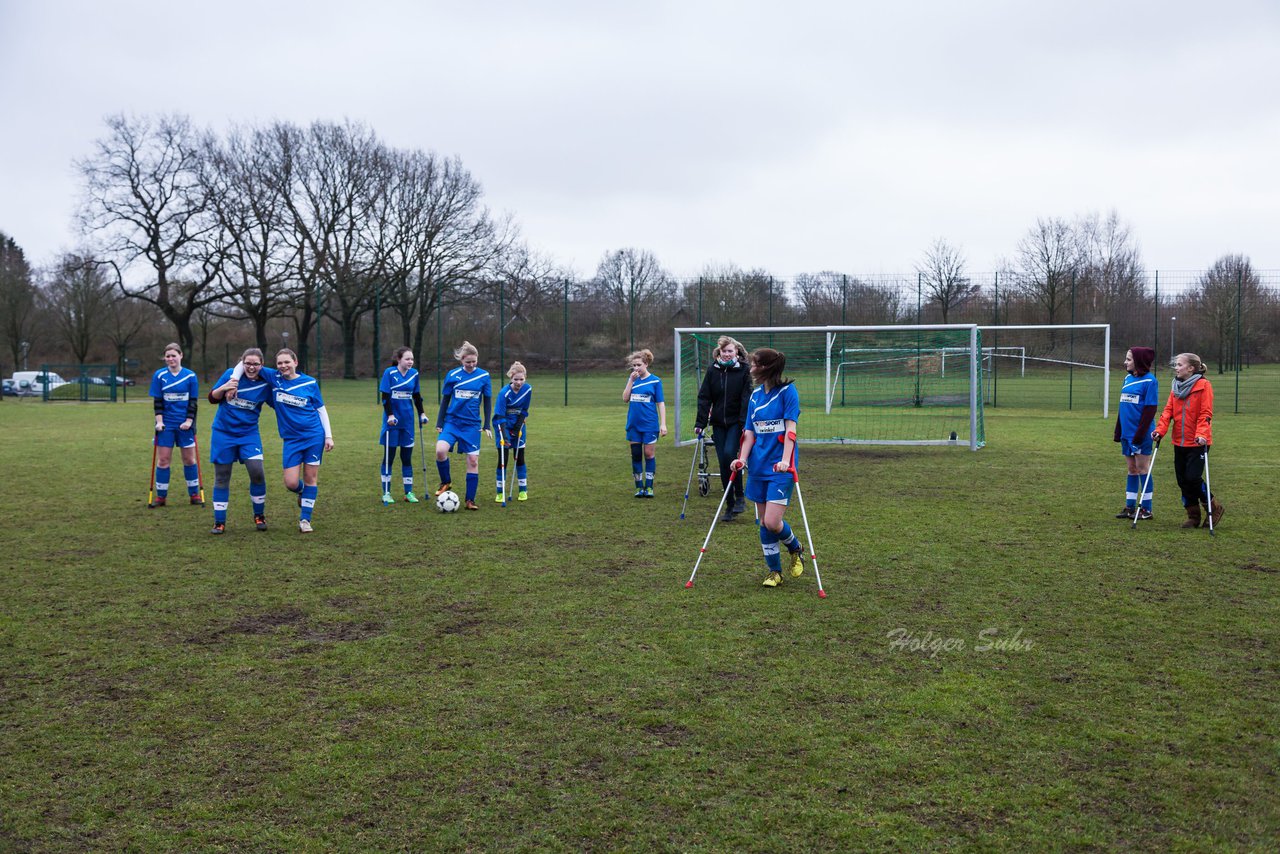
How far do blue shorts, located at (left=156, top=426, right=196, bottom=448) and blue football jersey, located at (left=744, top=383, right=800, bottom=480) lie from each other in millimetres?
7127

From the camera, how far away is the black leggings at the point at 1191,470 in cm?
922

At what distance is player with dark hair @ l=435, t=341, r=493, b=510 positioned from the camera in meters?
10.7

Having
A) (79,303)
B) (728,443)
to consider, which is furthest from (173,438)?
(79,303)

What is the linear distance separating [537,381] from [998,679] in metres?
28.0

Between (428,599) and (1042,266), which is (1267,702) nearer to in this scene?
(428,599)

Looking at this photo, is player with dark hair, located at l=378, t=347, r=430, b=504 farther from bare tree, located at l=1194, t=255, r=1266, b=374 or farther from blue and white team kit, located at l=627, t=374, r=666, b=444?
bare tree, located at l=1194, t=255, r=1266, b=374

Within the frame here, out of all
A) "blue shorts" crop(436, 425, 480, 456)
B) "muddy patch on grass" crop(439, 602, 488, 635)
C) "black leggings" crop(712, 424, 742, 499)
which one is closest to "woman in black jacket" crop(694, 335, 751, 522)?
"black leggings" crop(712, 424, 742, 499)

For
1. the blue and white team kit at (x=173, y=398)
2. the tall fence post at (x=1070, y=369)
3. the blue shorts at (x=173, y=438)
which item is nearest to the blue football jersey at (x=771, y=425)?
the blue and white team kit at (x=173, y=398)

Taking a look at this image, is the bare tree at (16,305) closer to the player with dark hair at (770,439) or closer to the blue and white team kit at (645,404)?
the blue and white team kit at (645,404)

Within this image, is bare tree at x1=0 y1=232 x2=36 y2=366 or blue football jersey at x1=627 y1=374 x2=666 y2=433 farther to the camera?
bare tree at x1=0 y1=232 x2=36 y2=366

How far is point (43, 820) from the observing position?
12.5 feet

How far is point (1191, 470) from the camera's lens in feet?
30.3

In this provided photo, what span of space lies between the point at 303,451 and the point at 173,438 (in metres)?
2.84

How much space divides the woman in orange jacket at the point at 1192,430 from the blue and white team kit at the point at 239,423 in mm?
8345
